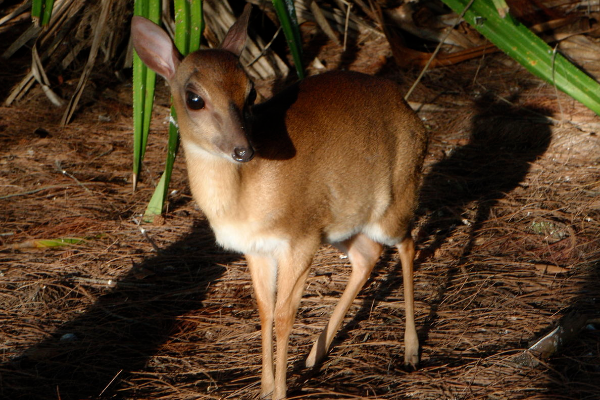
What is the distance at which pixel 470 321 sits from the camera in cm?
398

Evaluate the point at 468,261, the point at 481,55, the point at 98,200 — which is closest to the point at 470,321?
the point at 468,261

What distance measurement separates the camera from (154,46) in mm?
3438

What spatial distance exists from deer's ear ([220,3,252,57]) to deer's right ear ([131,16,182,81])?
303 mm

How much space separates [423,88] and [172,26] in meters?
2.51

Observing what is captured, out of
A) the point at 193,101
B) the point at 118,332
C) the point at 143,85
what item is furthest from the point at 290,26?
the point at 118,332

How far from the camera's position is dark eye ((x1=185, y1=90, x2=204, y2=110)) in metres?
3.16

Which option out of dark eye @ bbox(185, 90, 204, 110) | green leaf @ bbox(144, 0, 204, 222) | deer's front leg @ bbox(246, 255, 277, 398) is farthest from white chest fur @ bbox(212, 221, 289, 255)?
green leaf @ bbox(144, 0, 204, 222)

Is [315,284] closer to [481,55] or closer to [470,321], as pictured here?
[470,321]

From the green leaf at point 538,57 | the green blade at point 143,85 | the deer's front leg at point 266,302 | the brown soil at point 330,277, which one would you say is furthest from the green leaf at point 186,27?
the green leaf at point 538,57

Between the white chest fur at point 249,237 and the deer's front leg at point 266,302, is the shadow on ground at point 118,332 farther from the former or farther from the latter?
the white chest fur at point 249,237

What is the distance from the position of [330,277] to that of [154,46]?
206 cm

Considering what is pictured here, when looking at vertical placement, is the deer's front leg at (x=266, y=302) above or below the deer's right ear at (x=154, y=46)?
below

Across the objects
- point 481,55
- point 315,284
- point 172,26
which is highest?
point 172,26

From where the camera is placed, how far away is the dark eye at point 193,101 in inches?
124
